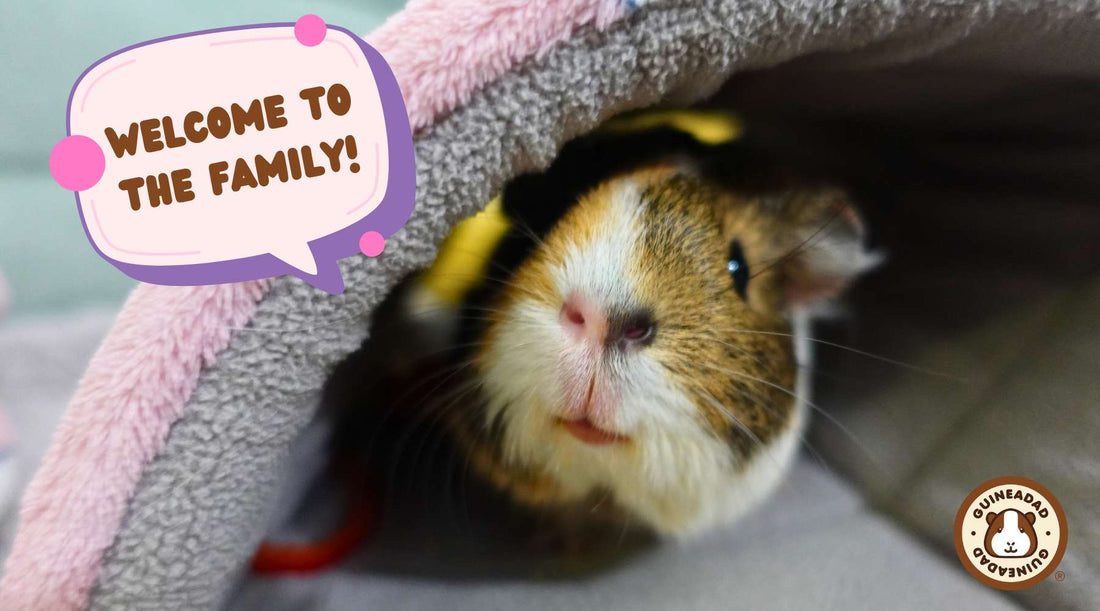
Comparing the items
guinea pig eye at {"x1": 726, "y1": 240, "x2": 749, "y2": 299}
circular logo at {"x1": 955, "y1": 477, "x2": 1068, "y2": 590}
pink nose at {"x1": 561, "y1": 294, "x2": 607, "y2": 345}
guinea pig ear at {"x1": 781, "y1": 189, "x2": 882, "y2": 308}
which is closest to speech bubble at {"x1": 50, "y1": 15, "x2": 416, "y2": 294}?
pink nose at {"x1": 561, "y1": 294, "x2": 607, "y2": 345}

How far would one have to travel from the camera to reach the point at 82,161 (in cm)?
43

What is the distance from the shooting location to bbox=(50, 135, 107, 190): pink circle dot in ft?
1.39

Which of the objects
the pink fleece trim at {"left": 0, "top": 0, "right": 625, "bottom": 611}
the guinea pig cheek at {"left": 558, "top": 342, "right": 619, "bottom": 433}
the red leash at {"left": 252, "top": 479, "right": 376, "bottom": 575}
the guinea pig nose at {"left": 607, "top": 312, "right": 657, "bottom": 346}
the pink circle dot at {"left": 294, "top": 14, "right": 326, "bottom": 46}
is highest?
the pink circle dot at {"left": 294, "top": 14, "right": 326, "bottom": 46}

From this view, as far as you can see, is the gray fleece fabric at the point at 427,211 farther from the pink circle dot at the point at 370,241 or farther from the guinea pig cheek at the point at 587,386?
the guinea pig cheek at the point at 587,386

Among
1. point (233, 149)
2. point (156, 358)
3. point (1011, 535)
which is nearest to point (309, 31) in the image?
point (233, 149)

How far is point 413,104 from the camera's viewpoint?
430 millimetres

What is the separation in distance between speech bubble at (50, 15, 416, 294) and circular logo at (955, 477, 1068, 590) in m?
0.59

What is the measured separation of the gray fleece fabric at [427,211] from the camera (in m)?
0.44

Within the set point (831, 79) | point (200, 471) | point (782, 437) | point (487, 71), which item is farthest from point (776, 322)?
point (200, 471)

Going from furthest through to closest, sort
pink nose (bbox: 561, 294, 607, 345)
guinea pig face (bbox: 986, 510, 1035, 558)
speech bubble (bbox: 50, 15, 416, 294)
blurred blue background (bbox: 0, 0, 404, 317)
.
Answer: blurred blue background (bbox: 0, 0, 404, 317) → guinea pig face (bbox: 986, 510, 1035, 558) → pink nose (bbox: 561, 294, 607, 345) → speech bubble (bbox: 50, 15, 416, 294)

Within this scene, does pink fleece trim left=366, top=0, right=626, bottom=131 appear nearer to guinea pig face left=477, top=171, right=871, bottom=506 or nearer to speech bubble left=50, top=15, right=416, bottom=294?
speech bubble left=50, top=15, right=416, bottom=294

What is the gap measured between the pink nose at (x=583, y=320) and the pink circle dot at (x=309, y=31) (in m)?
0.25

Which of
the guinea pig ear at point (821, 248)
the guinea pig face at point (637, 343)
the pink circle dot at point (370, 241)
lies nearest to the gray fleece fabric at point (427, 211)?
the pink circle dot at point (370, 241)

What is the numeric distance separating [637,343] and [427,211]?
189mm
